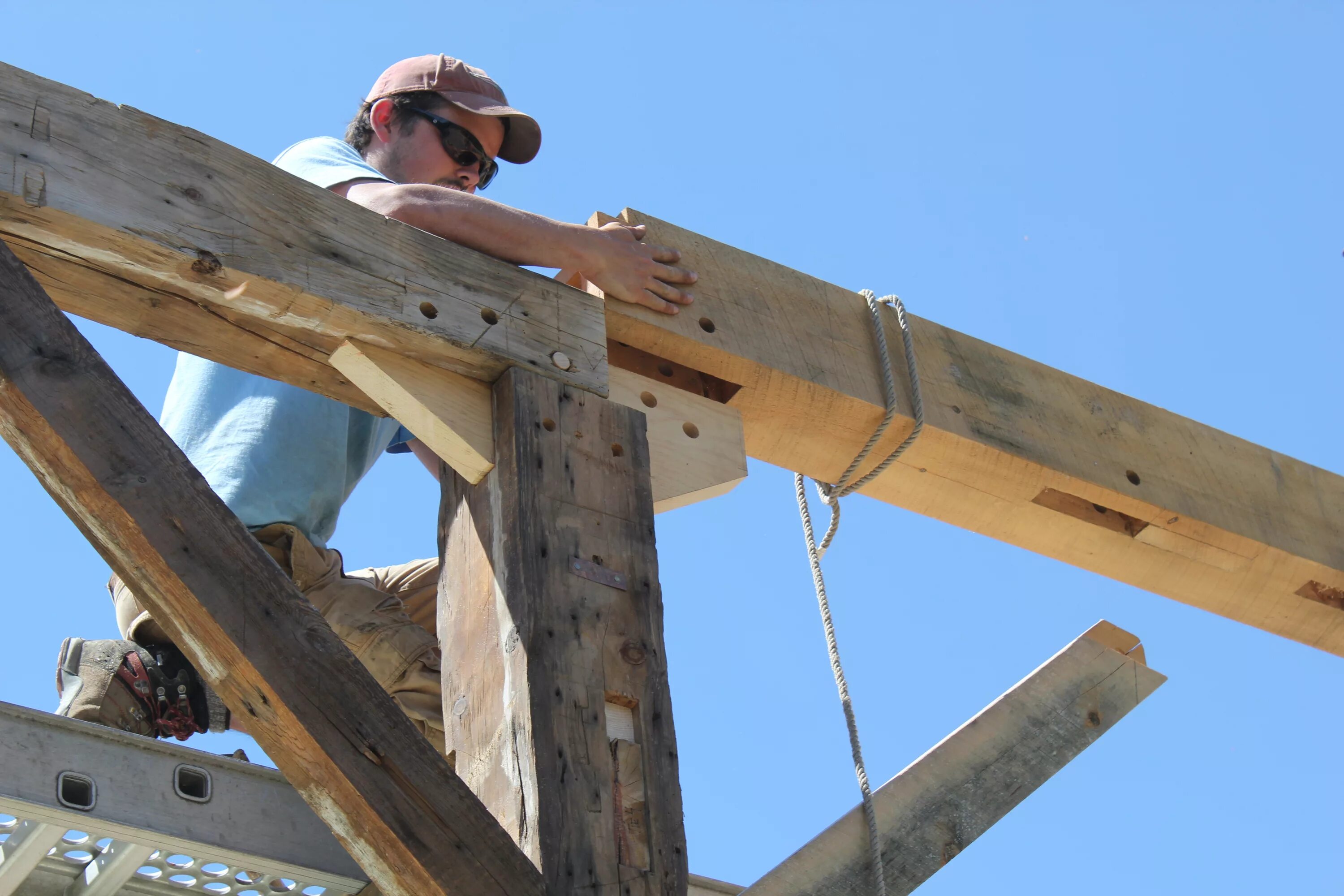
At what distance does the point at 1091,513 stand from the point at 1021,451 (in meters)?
0.25

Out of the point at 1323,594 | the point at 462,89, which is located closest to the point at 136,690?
the point at 462,89

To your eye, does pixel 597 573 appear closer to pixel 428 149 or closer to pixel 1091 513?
pixel 1091 513

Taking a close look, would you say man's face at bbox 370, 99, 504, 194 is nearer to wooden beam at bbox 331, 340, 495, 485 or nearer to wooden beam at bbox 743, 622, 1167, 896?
wooden beam at bbox 331, 340, 495, 485

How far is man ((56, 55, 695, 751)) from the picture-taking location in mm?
2514

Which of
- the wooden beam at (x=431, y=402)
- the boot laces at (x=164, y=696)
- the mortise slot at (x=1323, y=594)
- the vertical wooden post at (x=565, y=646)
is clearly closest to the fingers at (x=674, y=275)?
the vertical wooden post at (x=565, y=646)

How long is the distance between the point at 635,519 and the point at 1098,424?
112cm

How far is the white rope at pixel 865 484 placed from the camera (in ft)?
8.71

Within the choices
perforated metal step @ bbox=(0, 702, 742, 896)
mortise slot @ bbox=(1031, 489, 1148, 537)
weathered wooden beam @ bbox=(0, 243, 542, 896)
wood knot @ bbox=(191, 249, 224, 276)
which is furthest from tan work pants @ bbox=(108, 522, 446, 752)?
mortise slot @ bbox=(1031, 489, 1148, 537)

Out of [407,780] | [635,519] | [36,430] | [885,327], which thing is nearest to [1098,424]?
[885,327]

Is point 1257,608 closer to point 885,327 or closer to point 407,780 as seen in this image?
point 885,327

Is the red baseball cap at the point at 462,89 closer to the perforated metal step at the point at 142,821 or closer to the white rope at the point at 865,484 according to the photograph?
the white rope at the point at 865,484

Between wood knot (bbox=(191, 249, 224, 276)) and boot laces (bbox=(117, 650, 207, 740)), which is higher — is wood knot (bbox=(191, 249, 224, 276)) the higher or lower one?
the higher one

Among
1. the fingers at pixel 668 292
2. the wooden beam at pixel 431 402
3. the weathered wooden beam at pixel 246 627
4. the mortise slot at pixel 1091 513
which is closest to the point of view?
the weathered wooden beam at pixel 246 627

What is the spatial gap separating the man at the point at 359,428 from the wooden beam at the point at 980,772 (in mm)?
717
